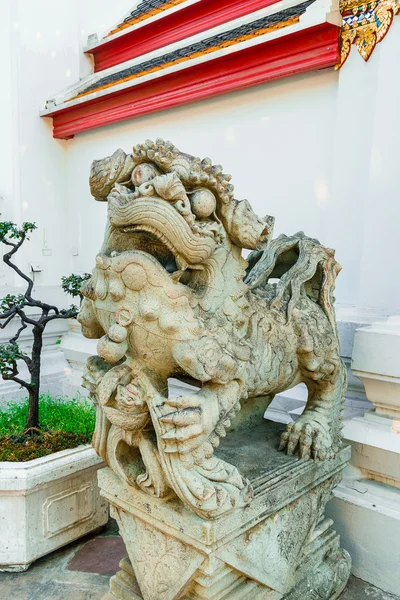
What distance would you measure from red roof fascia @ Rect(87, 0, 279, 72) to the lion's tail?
1725mm

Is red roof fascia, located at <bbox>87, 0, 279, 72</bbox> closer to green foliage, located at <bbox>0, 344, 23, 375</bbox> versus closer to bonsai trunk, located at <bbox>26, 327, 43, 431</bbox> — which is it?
bonsai trunk, located at <bbox>26, 327, 43, 431</bbox>

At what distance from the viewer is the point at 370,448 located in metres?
1.97

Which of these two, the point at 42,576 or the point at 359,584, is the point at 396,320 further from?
the point at 42,576

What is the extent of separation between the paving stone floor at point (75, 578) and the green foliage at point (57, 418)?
51cm

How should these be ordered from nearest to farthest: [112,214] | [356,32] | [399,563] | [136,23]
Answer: [112,214] → [399,563] → [356,32] → [136,23]

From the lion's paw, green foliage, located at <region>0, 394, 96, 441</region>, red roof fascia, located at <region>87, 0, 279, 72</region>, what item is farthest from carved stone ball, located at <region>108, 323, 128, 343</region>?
red roof fascia, located at <region>87, 0, 279, 72</region>

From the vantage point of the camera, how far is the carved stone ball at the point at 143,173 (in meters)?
1.23

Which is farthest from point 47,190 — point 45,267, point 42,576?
point 42,576

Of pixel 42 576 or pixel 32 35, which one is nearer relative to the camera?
pixel 42 576

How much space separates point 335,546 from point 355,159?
1.69 meters

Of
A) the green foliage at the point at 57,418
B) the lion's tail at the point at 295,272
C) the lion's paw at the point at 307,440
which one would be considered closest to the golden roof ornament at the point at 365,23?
the lion's tail at the point at 295,272

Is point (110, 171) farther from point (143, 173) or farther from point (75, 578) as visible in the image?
point (75, 578)

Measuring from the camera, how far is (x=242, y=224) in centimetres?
136

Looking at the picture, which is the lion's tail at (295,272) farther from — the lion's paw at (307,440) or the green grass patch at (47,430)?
the green grass patch at (47,430)
